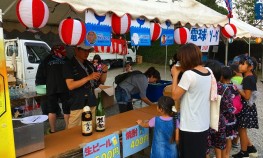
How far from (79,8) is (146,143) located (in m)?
1.68

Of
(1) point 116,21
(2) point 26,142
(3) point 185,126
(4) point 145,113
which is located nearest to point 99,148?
(2) point 26,142

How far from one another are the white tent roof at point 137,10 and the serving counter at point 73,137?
3.92ft

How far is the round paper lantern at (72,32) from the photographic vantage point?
2502 mm

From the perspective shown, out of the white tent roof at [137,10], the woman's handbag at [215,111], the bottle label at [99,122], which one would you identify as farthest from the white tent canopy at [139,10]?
the woman's handbag at [215,111]

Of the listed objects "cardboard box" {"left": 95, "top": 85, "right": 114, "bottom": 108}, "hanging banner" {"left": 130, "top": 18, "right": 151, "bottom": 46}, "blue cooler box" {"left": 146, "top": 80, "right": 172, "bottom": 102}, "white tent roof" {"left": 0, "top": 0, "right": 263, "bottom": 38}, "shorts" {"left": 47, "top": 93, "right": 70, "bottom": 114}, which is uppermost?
"white tent roof" {"left": 0, "top": 0, "right": 263, "bottom": 38}

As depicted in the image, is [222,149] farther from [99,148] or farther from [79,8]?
[79,8]

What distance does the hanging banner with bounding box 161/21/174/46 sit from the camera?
3.61 metres

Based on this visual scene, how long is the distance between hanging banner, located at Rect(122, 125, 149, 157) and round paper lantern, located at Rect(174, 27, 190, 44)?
64.9 inches

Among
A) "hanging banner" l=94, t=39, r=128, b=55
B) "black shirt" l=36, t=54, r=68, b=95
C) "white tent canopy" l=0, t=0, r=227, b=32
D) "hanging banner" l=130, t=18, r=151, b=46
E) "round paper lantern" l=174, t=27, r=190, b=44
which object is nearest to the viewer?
"white tent canopy" l=0, t=0, r=227, b=32

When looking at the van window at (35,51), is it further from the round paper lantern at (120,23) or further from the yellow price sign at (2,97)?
the yellow price sign at (2,97)

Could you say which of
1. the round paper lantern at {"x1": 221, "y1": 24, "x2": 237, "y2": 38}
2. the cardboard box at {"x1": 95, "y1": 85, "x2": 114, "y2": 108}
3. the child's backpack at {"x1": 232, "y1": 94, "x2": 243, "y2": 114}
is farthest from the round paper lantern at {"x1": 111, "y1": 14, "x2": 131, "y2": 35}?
the cardboard box at {"x1": 95, "y1": 85, "x2": 114, "y2": 108}

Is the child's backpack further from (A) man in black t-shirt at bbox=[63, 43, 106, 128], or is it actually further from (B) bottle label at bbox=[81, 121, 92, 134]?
(B) bottle label at bbox=[81, 121, 92, 134]

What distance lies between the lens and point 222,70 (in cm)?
297

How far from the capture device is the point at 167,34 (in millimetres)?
3768
